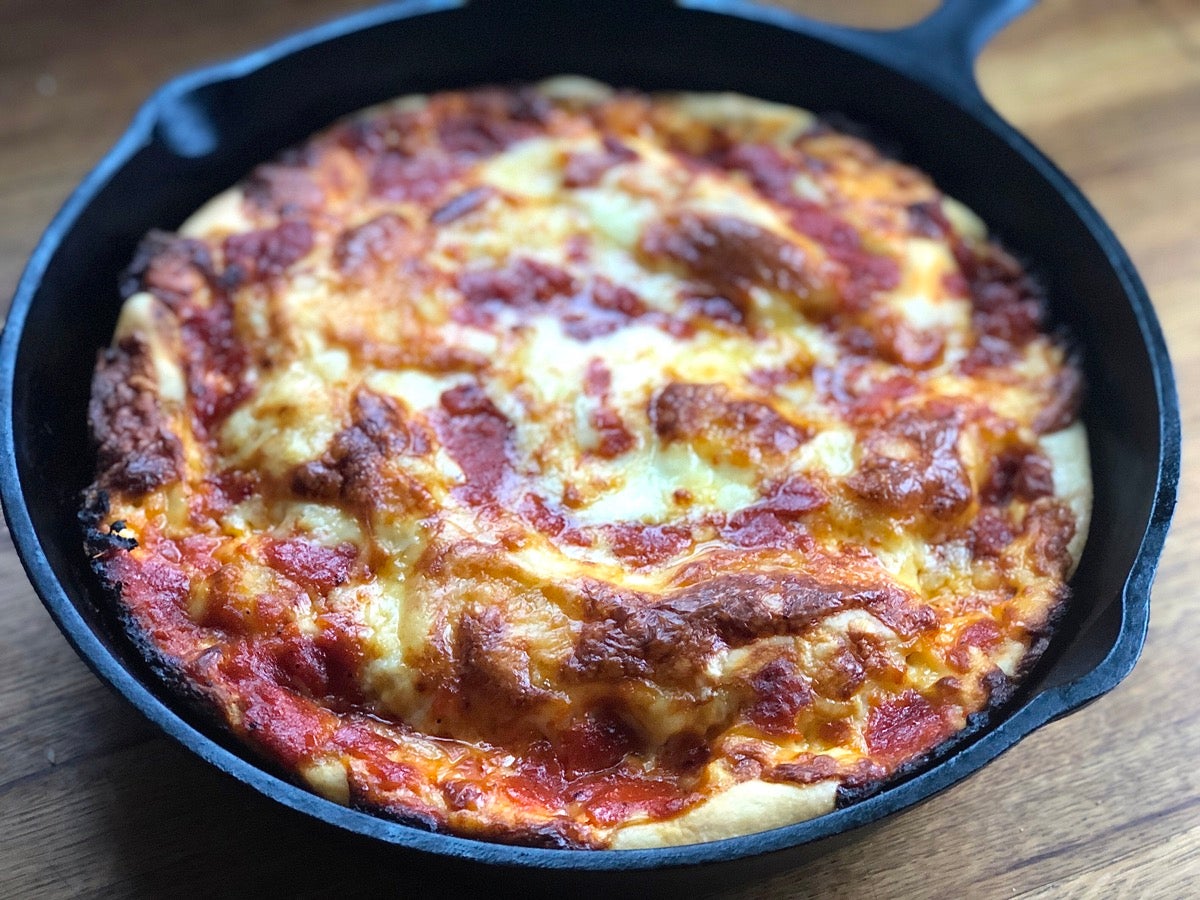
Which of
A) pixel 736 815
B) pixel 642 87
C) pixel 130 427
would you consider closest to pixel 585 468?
pixel 736 815

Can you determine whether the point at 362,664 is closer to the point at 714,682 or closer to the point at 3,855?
the point at 714,682

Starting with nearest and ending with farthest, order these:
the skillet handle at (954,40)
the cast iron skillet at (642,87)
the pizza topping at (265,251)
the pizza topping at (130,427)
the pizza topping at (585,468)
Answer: the cast iron skillet at (642,87), the pizza topping at (585,468), the pizza topping at (130,427), the pizza topping at (265,251), the skillet handle at (954,40)

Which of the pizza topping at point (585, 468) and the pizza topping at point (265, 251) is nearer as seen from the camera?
the pizza topping at point (585, 468)

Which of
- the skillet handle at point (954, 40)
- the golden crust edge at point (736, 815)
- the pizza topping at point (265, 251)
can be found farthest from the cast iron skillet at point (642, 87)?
the pizza topping at point (265, 251)

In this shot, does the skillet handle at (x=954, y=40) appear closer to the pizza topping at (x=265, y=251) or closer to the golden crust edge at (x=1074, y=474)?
the golden crust edge at (x=1074, y=474)

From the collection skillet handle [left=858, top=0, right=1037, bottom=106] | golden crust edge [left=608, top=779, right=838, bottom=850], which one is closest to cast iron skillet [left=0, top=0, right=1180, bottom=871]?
skillet handle [left=858, top=0, right=1037, bottom=106]

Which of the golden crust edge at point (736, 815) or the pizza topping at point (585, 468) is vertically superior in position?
the pizza topping at point (585, 468)

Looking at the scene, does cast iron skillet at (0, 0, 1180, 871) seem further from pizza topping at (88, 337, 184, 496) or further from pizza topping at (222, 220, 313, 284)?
pizza topping at (222, 220, 313, 284)

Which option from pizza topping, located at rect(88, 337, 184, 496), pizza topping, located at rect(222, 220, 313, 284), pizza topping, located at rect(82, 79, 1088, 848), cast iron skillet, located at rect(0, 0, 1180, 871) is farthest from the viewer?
pizza topping, located at rect(222, 220, 313, 284)
